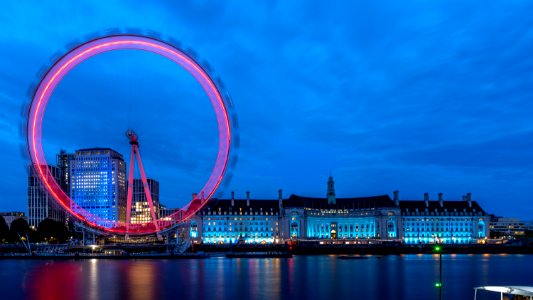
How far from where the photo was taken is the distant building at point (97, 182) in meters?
181

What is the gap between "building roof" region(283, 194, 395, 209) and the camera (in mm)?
127188

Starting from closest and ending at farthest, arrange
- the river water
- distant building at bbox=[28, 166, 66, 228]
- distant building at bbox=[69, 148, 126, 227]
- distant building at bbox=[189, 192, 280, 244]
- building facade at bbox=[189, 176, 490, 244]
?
the river water < distant building at bbox=[189, 192, 280, 244] < building facade at bbox=[189, 176, 490, 244] < distant building at bbox=[28, 166, 66, 228] < distant building at bbox=[69, 148, 126, 227]

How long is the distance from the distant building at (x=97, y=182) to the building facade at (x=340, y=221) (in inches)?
2612

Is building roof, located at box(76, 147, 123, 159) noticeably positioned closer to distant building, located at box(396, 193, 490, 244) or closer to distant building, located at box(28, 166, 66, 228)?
distant building, located at box(28, 166, 66, 228)

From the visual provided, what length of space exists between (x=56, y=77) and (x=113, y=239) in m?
98.5

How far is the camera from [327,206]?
430 ft

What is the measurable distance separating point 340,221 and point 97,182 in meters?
83.7

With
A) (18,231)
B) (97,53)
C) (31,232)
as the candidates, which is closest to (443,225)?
(31,232)

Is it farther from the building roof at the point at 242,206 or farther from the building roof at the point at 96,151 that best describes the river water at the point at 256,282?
the building roof at the point at 96,151

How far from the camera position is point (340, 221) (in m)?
128

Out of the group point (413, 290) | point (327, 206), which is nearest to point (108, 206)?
point (327, 206)

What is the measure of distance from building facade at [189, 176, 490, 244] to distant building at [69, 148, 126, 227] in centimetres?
6634

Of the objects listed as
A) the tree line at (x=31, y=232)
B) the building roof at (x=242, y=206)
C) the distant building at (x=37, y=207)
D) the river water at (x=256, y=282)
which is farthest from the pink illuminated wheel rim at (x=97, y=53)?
the distant building at (x=37, y=207)

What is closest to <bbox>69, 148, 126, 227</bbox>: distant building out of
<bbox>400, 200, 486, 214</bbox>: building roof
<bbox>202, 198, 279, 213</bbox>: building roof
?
<bbox>202, 198, 279, 213</bbox>: building roof
